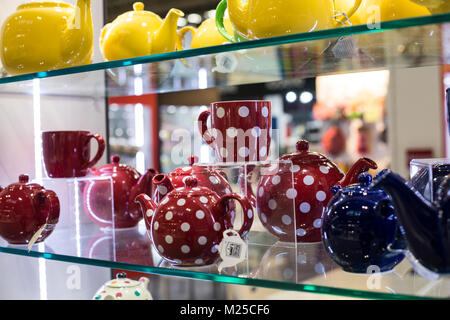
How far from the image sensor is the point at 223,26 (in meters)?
1.06

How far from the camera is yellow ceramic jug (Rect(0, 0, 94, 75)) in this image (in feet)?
3.98

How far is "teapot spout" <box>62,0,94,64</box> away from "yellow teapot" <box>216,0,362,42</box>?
41 cm

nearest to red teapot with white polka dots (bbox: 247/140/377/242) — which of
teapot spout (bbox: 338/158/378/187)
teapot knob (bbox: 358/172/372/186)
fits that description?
teapot spout (bbox: 338/158/378/187)

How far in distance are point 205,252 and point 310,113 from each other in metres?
4.00

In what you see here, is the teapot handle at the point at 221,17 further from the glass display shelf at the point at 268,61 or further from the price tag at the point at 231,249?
the price tag at the point at 231,249

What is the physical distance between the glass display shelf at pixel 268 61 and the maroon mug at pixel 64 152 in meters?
0.13

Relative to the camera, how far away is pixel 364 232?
2.80 ft

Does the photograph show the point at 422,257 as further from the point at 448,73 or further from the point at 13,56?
the point at 448,73

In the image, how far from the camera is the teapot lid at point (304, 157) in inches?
43.8

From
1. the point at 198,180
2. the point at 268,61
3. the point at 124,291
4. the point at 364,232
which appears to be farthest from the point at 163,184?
the point at 364,232

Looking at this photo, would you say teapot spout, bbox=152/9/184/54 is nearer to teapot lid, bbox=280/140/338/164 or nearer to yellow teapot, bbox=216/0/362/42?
yellow teapot, bbox=216/0/362/42

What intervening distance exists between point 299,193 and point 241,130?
0.55 ft

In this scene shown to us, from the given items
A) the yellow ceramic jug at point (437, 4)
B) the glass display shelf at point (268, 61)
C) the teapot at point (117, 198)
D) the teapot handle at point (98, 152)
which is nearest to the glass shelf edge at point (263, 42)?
the glass display shelf at point (268, 61)

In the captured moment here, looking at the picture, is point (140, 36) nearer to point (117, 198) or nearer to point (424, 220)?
point (117, 198)
